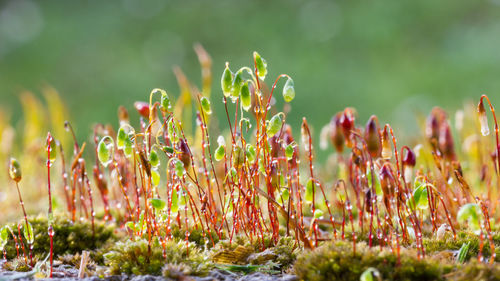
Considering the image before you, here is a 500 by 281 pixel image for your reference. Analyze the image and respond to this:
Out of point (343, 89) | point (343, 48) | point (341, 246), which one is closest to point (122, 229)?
point (341, 246)

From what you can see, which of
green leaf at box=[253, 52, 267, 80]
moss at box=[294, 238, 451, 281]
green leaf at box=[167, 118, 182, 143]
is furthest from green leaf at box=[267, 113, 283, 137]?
moss at box=[294, 238, 451, 281]

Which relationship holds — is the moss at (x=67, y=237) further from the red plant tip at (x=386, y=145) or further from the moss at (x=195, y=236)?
the red plant tip at (x=386, y=145)

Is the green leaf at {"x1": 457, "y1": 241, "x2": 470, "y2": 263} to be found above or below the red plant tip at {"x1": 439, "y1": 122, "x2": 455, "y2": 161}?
below

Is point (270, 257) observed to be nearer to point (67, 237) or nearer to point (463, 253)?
point (463, 253)

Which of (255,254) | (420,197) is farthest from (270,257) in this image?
(420,197)

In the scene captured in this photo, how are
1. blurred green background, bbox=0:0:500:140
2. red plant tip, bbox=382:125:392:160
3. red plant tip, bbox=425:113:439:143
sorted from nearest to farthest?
red plant tip, bbox=382:125:392:160
red plant tip, bbox=425:113:439:143
blurred green background, bbox=0:0:500:140

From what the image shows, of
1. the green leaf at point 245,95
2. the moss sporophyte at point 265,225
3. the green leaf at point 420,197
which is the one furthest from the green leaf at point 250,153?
the green leaf at point 420,197

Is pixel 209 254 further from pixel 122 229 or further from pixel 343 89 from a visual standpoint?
pixel 343 89

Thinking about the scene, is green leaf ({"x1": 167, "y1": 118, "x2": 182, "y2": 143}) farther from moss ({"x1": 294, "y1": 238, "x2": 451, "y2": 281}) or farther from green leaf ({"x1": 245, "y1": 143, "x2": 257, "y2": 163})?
moss ({"x1": 294, "y1": 238, "x2": 451, "y2": 281})
